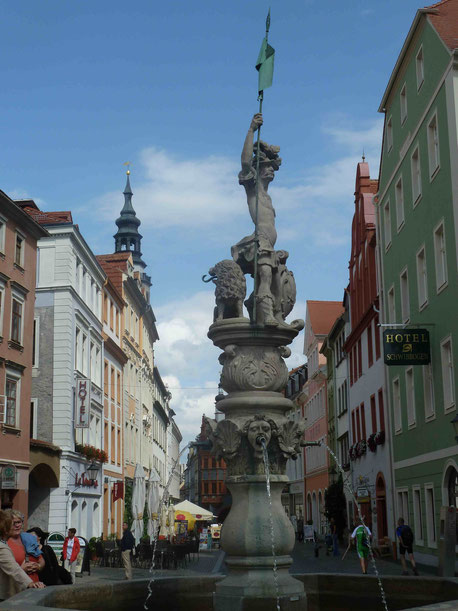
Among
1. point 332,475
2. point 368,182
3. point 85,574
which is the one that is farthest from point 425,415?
point 332,475

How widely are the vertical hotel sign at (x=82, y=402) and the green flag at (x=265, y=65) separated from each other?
27240mm

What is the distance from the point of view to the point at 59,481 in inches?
1358

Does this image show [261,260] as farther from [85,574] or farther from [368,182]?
[368,182]

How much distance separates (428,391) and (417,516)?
4766 millimetres

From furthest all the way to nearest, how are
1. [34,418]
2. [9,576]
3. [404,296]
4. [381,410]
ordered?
[381,410], [34,418], [404,296], [9,576]

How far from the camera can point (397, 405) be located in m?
31.4

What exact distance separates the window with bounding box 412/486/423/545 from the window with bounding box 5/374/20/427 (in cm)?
1423

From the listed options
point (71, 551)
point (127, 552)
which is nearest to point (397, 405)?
point (127, 552)

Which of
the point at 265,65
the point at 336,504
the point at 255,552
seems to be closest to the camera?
the point at 255,552

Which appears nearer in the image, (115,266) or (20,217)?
(20,217)

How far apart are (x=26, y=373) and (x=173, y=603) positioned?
894 inches

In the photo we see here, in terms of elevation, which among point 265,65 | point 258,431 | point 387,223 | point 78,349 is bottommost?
point 258,431

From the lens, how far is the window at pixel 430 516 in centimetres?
2606

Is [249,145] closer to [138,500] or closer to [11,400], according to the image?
[11,400]
